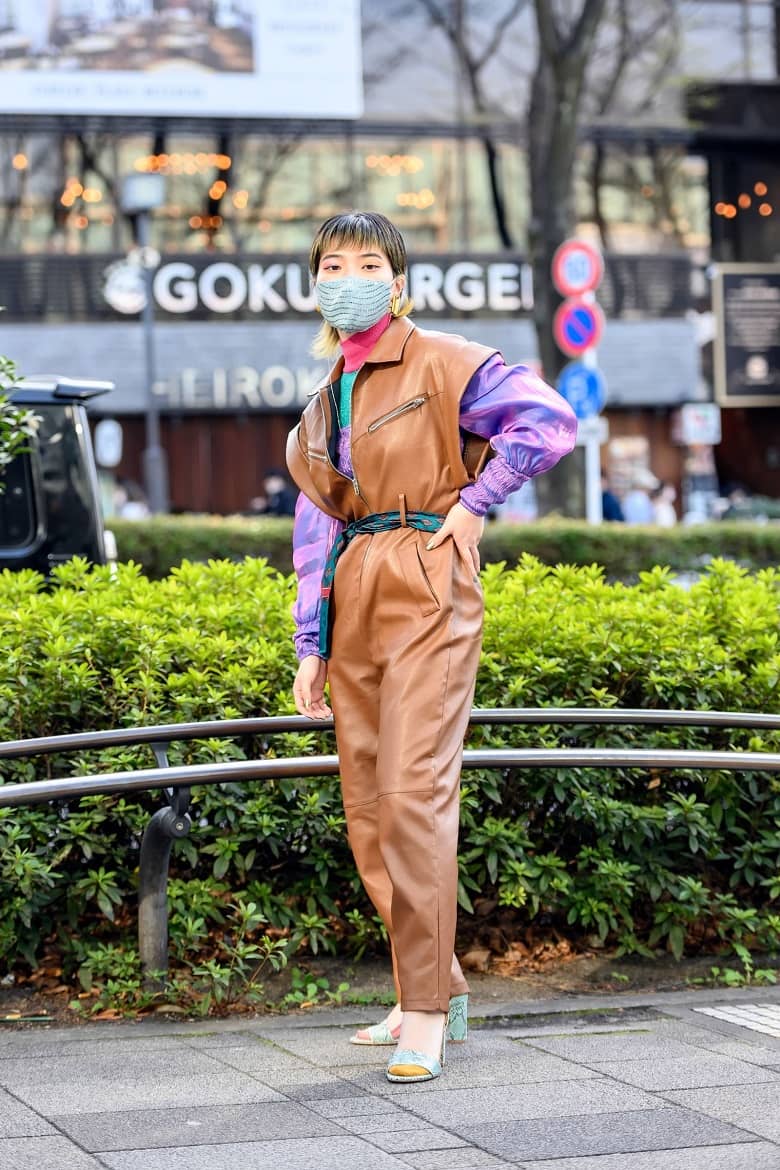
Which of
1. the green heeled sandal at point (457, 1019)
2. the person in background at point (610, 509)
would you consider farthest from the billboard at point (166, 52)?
the green heeled sandal at point (457, 1019)

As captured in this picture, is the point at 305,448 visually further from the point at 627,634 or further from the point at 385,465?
the point at 627,634

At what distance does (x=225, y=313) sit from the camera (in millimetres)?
32750

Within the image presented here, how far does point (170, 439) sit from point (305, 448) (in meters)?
28.6

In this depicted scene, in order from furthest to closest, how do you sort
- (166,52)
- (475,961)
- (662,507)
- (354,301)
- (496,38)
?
1. (496,38)
2. (166,52)
3. (662,507)
4. (475,961)
5. (354,301)

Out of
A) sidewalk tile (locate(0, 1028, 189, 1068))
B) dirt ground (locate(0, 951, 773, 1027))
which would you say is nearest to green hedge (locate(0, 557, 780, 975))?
dirt ground (locate(0, 951, 773, 1027))

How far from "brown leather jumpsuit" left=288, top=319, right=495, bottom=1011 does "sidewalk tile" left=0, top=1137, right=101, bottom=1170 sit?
2.93 ft

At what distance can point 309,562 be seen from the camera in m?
4.41

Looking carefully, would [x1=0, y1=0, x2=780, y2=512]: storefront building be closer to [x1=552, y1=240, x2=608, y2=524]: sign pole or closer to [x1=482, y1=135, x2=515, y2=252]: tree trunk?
[x1=482, y1=135, x2=515, y2=252]: tree trunk

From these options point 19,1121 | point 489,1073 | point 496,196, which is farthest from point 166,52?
point 19,1121

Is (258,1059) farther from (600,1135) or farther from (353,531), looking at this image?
(353,531)

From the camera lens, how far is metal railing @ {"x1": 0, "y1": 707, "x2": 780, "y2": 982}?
471 cm

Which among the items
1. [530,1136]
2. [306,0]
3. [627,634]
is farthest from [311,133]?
[530,1136]

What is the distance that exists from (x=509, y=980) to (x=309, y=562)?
1577 millimetres

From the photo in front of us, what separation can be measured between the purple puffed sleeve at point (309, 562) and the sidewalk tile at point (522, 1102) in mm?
1071
